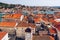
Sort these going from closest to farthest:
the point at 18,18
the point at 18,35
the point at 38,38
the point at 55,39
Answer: the point at 38,38
the point at 55,39
the point at 18,35
the point at 18,18

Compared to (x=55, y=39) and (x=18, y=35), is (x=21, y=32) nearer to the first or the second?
(x=18, y=35)

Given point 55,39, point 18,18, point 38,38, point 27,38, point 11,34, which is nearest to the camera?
point 27,38

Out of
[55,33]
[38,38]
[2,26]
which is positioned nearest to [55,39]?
[55,33]

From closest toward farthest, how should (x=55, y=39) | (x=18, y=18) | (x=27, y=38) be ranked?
(x=27, y=38), (x=55, y=39), (x=18, y=18)

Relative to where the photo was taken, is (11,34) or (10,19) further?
(10,19)

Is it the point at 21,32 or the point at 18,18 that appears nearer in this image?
the point at 21,32

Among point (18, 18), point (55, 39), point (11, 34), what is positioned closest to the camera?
point (55, 39)

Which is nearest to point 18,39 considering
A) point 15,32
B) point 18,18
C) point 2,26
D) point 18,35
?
point 18,35

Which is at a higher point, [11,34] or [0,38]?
[0,38]

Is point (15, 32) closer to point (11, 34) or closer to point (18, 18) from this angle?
point (11, 34)
